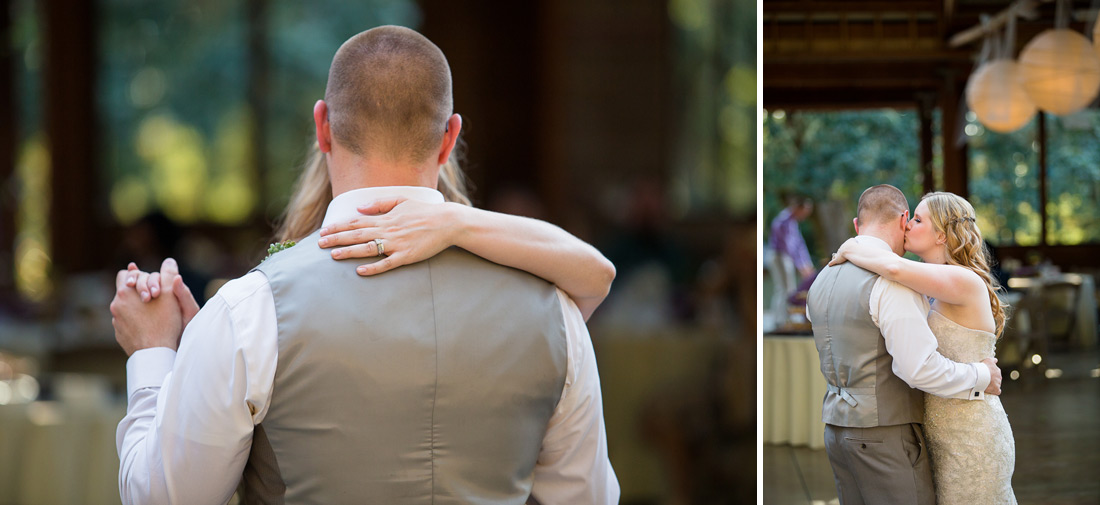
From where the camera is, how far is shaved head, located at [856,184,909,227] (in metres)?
1.76

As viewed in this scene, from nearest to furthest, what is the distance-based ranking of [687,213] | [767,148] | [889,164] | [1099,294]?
[889,164]
[767,148]
[1099,294]
[687,213]

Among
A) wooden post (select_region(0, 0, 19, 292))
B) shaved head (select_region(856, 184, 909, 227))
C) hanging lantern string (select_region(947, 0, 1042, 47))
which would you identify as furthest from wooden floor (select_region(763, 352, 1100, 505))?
wooden post (select_region(0, 0, 19, 292))

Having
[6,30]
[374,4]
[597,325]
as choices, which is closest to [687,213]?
[597,325]

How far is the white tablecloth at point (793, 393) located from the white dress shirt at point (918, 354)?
224 mm

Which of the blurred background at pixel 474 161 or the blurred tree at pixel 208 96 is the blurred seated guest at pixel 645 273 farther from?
the blurred tree at pixel 208 96

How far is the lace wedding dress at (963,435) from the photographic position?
5.46 feet

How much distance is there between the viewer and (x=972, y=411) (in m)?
1.69

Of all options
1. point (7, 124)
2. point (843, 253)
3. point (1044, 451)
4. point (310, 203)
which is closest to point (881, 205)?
point (843, 253)

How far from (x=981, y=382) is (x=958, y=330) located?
113mm

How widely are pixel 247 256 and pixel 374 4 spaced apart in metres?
2.17

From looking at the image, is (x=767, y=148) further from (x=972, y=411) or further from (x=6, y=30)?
(x=6, y=30)

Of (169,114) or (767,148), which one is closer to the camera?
(767,148)

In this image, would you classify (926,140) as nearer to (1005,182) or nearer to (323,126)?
(1005,182)

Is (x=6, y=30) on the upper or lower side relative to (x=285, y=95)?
upper
